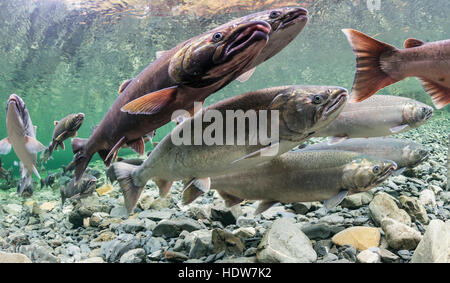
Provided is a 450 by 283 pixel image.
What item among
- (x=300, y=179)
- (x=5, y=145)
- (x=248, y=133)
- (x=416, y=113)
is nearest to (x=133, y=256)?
(x=248, y=133)

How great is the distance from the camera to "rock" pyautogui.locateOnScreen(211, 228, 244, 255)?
274 centimetres

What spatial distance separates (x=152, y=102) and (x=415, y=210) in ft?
10.2

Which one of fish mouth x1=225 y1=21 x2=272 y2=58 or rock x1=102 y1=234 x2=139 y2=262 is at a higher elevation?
fish mouth x1=225 y1=21 x2=272 y2=58

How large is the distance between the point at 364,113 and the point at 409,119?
0.59 metres

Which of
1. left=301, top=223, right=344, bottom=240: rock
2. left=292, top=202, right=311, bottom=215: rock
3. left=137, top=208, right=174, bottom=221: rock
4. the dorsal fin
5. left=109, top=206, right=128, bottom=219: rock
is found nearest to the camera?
the dorsal fin

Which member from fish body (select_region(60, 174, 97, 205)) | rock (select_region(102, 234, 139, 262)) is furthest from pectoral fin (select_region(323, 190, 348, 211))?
fish body (select_region(60, 174, 97, 205))

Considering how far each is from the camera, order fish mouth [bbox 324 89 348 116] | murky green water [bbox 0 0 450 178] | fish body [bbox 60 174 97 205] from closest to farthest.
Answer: fish mouth [bbox 324 89 348 116], fish body [bbox 60 174 97 205], murky green water [bbox 0 0 450 178]

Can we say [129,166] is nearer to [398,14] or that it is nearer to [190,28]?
[190,28]

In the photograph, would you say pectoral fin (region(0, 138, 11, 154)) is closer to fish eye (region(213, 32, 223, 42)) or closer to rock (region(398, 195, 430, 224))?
fish eye (region(213, 32, 223, 42))

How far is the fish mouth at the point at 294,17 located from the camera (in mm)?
1877

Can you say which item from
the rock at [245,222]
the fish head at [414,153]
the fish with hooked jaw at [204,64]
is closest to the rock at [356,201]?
the fish head at [414,153]

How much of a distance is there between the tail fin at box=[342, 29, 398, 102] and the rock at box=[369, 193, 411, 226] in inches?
61.9

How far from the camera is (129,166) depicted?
3.16 metres
